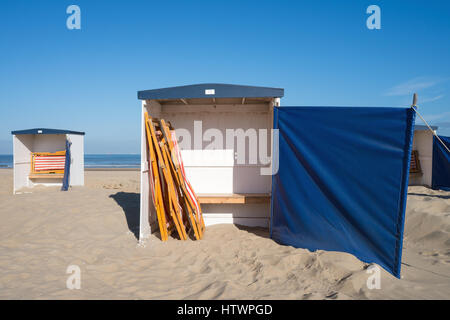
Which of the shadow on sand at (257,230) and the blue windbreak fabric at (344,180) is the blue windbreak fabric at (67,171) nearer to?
the shadow on sand at (257,230)

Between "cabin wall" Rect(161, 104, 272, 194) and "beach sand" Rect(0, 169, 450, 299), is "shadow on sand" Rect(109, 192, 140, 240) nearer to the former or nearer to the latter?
"beach sand" Rect(0, 169, 450, 299)

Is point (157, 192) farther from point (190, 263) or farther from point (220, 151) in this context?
point (220, 151)

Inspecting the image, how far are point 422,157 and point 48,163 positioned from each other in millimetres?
13132

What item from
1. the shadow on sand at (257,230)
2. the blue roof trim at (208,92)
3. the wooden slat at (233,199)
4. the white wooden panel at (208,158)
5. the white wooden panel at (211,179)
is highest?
the blue roof trim at (208,92)

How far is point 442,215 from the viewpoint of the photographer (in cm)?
541

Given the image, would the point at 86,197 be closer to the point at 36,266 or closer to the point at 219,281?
the point at 36,266

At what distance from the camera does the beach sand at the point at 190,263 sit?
9.86 feet

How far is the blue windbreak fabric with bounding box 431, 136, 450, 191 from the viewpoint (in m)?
9.45

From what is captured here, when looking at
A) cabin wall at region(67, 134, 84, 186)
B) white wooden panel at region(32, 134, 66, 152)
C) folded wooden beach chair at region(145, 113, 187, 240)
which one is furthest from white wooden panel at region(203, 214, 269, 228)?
white wooden panel at region(32, 134, 66, 152)

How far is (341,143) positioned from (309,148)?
1.39 feet

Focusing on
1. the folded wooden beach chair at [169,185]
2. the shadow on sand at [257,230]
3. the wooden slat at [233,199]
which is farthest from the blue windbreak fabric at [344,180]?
the folded wooden beach chair at [169,185]

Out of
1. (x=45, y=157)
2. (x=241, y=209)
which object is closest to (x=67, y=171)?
(x=45, y=157)

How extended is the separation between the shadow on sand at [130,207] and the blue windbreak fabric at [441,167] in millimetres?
9441

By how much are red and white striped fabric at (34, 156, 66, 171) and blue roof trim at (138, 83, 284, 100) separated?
670 cm
